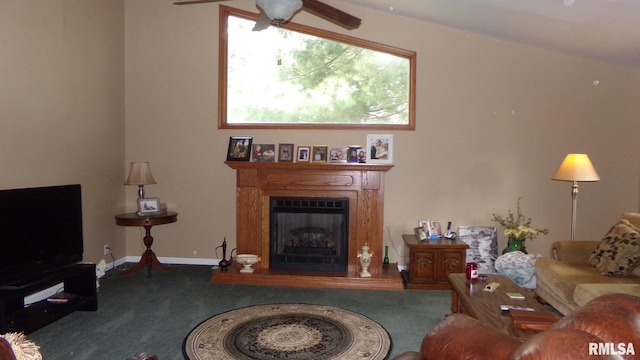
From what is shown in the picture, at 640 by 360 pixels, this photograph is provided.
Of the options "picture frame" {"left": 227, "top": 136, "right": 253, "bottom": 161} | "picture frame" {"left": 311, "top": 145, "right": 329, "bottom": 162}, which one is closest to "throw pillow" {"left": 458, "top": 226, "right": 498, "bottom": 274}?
"picture frame" {"left": 311, "top": 145, "right": 329, "bottom": 162}

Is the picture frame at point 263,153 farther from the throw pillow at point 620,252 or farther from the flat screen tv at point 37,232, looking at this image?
the throw pillow at point 620,252

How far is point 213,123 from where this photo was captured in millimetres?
5371

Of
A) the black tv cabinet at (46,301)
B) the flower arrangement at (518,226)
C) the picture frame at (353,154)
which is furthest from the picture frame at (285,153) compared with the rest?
the flower arrangement at (518,226)

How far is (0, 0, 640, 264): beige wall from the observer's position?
4945 mm

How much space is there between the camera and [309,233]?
16.4ft

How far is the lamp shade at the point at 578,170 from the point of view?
4242mm

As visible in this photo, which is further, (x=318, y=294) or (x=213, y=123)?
(x=213, y=123)

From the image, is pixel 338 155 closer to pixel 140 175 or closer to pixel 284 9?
pixel 140 175

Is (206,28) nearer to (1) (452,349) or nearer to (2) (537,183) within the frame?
(2) (537,183)

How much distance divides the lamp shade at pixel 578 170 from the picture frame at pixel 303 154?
8.67 feet

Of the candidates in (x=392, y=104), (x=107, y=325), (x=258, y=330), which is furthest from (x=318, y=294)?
(x=392, y=104)

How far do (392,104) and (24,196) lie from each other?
3775mm

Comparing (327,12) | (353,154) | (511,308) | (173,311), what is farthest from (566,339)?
(353,154)

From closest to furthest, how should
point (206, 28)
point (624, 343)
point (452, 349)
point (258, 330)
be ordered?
point (624, 343)
point (452, 349)
point (258, 330)
point (206, 28)
